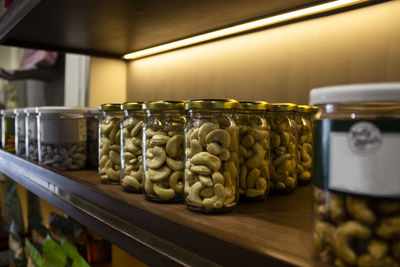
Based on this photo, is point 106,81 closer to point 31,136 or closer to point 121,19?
point 31,136

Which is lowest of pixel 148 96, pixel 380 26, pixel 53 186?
pixel 53 186

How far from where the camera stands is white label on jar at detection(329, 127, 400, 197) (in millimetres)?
318

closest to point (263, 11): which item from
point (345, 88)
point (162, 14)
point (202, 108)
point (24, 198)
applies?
point (162, 14)

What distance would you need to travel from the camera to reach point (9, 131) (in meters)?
1.54

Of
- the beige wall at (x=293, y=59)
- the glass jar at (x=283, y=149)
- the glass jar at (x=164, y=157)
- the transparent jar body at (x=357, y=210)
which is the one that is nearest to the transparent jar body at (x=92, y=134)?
the beige wall at (x=293, y=59)

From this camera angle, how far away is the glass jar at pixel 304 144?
0.77m

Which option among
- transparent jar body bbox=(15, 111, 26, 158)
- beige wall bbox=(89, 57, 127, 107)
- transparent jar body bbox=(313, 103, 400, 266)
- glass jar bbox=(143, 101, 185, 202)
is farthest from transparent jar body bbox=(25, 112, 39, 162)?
transparent jar body bbox=(313, 103, 400, 266)

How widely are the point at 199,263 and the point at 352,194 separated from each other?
0.20 metres

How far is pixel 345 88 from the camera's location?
35cm

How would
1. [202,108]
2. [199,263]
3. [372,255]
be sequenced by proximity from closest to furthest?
1. [372,255]
2. [199,263]
3. [202,108]

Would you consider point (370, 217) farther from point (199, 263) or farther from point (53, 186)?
point (53, 186)

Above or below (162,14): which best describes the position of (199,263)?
below

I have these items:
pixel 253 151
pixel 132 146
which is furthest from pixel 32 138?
pixel 253 151

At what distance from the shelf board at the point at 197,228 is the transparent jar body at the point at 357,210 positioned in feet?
0.10
